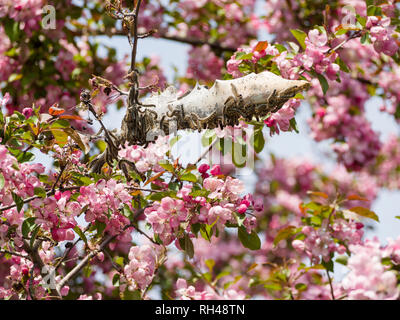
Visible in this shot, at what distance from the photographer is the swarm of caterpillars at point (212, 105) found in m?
1.47

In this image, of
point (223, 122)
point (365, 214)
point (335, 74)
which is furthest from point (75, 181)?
point (365, 214)

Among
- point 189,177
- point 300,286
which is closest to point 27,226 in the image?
point 189,177

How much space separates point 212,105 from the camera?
60.6 inches

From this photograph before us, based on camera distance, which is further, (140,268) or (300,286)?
(300,286)

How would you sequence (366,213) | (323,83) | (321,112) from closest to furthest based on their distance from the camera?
(323,83) < (366,213) < (321,112)

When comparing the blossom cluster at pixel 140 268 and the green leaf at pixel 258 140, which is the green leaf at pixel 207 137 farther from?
the blossom cluster at pixel 140 268

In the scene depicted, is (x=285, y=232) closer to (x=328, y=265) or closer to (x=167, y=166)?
(x=328, y=265)

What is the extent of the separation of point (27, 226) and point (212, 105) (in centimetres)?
71

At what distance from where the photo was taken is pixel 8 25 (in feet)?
9.86

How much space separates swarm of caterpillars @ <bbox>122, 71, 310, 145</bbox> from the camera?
1468mm

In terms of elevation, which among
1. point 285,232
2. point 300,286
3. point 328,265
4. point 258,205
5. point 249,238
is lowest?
point 300,286

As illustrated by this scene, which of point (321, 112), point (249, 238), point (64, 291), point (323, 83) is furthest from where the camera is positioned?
point (321, 112)
